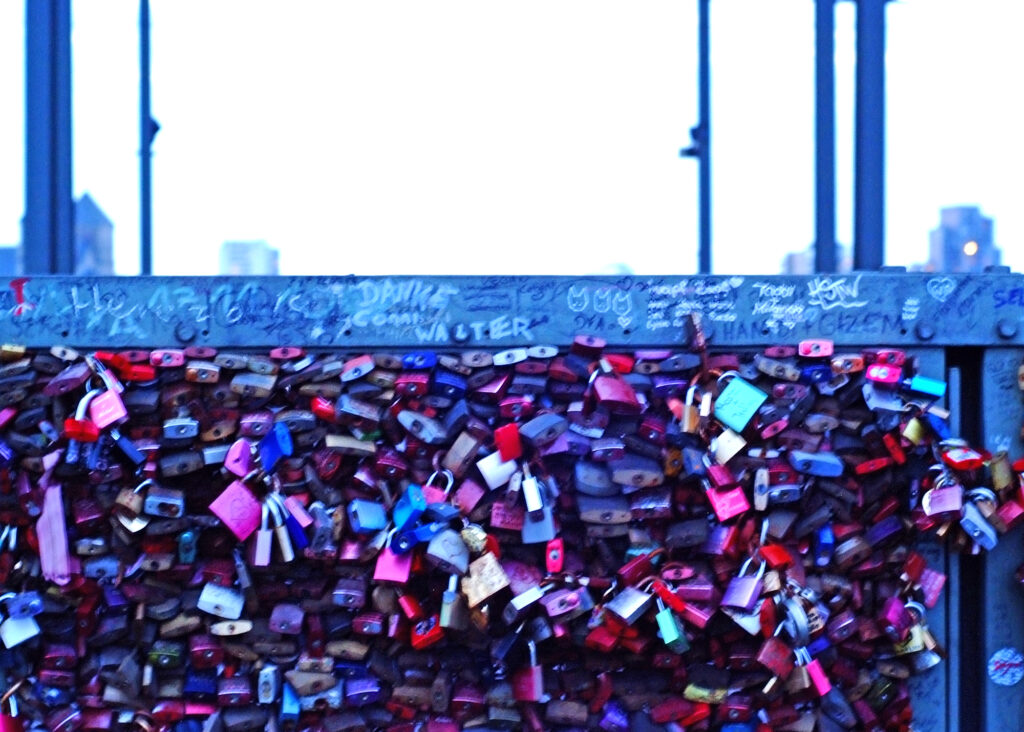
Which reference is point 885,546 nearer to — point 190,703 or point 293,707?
point 293,707

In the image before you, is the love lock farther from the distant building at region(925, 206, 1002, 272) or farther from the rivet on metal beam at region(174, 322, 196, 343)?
the distant building at region(925, 206, 1002, 272)

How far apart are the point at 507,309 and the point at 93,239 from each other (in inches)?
149

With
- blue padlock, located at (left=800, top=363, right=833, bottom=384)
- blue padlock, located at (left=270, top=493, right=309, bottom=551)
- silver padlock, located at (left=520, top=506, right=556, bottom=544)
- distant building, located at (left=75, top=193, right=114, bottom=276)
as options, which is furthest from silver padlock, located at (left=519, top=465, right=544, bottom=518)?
distant building, located at (left=75, top=193, right=114, bottom=276)

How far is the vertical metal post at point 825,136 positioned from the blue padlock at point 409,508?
1718mm

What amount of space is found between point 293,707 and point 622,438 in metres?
1.27

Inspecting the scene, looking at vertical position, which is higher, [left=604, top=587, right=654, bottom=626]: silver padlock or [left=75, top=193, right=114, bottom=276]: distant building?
[left=75, top=193, right=114, bottom=276]: distant building

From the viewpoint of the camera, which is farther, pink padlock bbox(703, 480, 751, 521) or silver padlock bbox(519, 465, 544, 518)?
pink padlock bbox(703, 480, 751, 521)

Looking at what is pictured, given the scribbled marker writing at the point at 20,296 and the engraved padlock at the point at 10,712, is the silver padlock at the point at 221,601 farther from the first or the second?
the scribbled marker writing at the point at 20,296

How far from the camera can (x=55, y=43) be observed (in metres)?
3.32

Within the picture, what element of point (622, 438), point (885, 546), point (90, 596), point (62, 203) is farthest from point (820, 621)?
point (62, 203)

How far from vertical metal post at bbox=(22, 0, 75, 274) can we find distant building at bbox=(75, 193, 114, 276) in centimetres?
112

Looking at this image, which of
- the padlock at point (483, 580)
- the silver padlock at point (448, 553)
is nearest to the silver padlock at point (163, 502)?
the silver padlock at point (448, 553)

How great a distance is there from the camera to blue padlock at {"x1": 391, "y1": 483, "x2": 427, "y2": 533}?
2.88 m

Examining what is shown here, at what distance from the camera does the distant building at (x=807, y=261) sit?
3.87 meters
